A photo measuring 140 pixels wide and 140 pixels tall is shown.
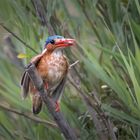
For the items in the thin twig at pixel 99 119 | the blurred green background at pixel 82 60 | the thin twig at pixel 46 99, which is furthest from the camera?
the blurred green background at pixel 82 60

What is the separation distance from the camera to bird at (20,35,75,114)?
103 inches

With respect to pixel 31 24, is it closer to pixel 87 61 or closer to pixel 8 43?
pixel 87 61

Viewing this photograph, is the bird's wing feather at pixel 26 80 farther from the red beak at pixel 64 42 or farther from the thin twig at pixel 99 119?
the thin twig at pixel 99 119

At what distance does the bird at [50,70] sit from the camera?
261 cm

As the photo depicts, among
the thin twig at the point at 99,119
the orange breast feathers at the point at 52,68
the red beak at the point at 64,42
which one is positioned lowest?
the thin twig at the point at 99,119

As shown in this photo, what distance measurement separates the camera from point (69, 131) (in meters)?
2.49

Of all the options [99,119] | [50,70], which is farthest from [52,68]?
[99,119]

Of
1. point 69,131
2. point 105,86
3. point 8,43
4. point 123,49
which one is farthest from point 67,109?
point 8,43

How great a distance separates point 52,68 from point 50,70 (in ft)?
0.05

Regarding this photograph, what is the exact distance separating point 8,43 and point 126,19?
3.92ft

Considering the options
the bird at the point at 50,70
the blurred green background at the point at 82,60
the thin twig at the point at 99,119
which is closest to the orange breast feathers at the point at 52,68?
the bird at the point at 50,70

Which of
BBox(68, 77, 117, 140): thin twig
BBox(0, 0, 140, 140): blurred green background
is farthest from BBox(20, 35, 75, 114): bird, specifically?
BBox(0, 0, 140, 140): blurred green background

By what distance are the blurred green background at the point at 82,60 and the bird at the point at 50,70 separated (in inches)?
8.1

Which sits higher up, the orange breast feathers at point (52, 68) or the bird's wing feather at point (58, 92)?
the orange breast feathers at point (52, 68)
